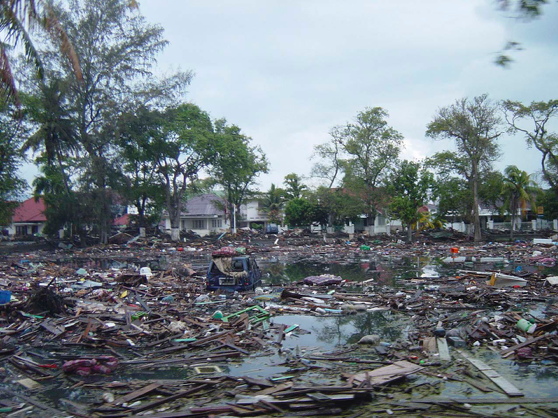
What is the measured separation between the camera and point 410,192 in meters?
45.2

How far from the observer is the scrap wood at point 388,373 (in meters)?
6.52

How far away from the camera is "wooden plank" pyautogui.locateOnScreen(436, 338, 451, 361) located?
25.6 ft

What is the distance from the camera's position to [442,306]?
39.7 ft

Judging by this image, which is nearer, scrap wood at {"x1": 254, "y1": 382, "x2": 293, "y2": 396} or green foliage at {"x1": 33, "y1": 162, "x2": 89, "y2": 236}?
scrap wood at {"x1": 254, "y1": 382, "x2": 293, "y2": 396}

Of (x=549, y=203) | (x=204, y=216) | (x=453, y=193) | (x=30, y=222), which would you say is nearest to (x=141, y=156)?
(x=204, y=216)

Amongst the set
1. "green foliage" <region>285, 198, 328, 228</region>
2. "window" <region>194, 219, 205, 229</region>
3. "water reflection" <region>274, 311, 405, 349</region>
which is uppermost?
"green foliage" <region>285, 198, 328, 228</region>

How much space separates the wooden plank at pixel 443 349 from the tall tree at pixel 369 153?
42206 millimetres

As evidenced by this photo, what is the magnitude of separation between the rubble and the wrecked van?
1.08 feet

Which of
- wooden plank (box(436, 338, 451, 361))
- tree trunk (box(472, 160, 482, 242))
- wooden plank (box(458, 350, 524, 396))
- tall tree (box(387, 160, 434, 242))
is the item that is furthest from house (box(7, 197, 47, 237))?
wooden plank (box(458, 350, 524, 396))

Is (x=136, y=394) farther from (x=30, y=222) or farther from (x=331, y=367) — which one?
(x=30, y=222)

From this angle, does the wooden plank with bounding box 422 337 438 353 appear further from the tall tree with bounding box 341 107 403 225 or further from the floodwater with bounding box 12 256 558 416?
the tall tree with bounding box 341 107 403 225

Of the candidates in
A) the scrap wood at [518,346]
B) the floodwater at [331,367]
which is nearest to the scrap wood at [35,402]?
the floodwater at [331,367]

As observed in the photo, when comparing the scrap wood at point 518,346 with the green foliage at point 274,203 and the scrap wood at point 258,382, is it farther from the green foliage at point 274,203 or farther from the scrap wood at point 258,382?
the green foliage at point 274,203

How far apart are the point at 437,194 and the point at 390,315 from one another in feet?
129
